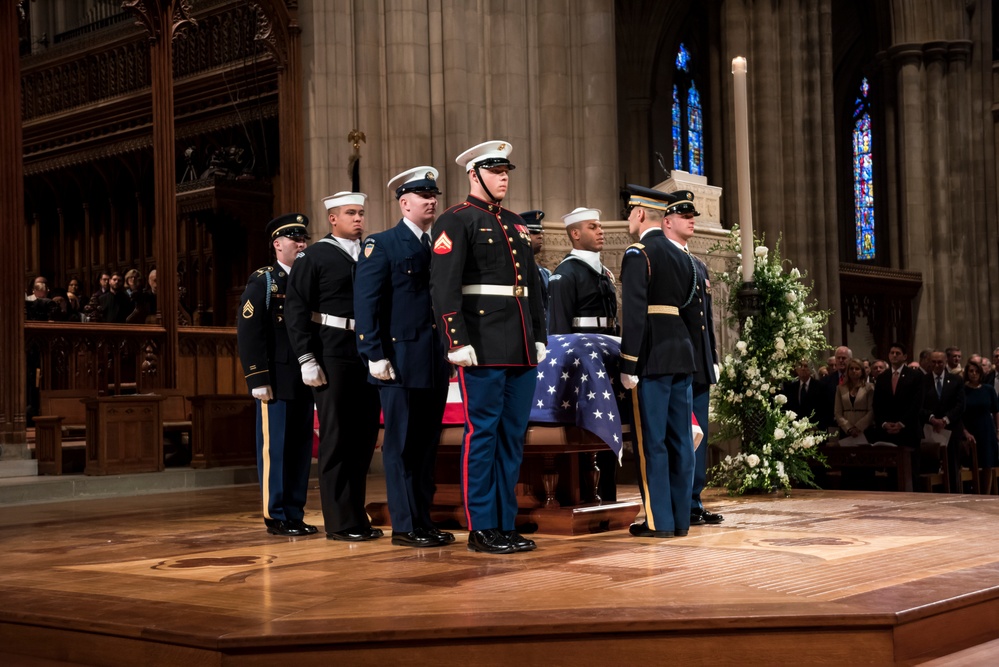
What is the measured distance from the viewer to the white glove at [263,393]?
5.95 meters

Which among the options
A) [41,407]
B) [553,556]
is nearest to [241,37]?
[41,407]

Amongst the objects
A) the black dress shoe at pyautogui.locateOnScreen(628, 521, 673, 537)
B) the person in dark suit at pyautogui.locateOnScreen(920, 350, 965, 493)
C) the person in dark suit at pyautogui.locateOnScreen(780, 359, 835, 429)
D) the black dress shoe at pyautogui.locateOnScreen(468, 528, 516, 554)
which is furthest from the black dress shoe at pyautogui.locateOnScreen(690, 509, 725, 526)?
the person in dark suit at pyautogui.locateOnScreen(920, 350, 965, 493)

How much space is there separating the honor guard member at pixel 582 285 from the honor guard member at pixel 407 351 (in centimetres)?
94

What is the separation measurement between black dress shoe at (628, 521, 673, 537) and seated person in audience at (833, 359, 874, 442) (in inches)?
180

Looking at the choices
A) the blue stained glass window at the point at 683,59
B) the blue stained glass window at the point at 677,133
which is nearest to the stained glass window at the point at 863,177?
the blue stained glass window at the point at 677,133

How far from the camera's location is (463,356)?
4891 millimetres

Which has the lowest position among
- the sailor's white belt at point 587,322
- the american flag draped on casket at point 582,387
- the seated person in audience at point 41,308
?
the american flag draped on casket at point 582,387

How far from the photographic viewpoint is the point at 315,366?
18.3 feet

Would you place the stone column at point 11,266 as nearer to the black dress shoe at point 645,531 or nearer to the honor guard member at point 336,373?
the honor guard member at point 336,373

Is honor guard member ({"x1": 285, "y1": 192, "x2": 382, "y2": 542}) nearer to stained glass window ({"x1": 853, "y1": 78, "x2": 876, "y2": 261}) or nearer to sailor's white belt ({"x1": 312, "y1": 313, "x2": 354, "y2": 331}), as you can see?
sailor's white belt ({"x1": 312, "y1": 313, "x2": 354, "y2": 331})

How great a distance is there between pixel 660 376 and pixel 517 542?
1.03 m

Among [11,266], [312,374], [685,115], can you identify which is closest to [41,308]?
[11,266]

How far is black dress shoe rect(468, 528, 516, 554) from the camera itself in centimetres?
493

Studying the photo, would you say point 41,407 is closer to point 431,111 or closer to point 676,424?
point 431,111
